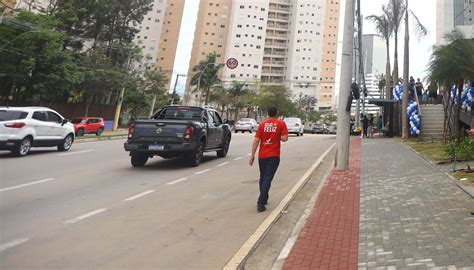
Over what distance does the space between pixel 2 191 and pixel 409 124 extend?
74.7ft

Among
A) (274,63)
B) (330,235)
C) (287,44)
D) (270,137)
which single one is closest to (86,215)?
(270,137)

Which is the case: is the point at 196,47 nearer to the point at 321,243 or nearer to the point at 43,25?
the point at 43,25

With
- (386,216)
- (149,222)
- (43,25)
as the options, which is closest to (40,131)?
(149,222)

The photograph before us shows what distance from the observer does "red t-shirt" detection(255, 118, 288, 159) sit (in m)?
7.71

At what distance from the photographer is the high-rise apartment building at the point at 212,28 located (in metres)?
109

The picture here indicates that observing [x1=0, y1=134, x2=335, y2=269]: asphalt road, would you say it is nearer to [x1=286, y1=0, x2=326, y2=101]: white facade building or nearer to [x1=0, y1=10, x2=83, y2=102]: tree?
[x1=0, y1=10, x2=83, y2=102]: tree

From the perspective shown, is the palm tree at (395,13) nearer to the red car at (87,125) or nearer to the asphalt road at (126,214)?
the asphalt road at (126,214)

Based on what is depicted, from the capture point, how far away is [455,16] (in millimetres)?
39844

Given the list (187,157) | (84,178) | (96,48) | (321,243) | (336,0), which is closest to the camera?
(321,243)

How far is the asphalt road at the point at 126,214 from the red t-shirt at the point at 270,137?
1024mm

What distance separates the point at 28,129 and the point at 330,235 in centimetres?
1276

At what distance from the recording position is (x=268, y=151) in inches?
303

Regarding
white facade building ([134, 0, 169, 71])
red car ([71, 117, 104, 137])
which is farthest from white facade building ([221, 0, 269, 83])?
red car ([71, 117, 104, 137])

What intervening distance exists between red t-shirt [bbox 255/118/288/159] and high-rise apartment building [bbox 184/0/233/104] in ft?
338
